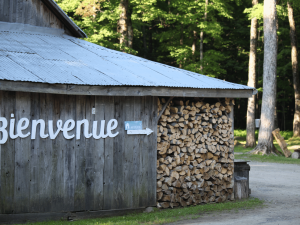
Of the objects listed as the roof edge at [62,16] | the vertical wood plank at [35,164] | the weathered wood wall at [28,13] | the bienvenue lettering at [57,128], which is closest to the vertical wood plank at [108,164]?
the bienvenue lettering at [57,128]

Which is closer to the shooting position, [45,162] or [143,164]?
[45,162]

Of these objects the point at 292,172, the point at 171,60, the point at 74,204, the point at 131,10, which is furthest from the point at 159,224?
the point at 171,60

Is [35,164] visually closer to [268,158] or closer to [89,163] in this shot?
[89,163]

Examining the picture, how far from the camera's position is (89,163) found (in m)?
7.36

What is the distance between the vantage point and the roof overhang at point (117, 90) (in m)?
6.21

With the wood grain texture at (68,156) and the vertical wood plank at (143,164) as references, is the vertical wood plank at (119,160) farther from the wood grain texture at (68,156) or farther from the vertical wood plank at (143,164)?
the wood grain texture at (68,156)

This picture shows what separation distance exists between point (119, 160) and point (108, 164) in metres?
0.26

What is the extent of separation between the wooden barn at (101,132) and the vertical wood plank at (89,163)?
21 mm

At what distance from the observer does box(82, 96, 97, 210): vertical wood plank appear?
733 centimetres

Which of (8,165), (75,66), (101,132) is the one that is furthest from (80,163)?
(75,66)

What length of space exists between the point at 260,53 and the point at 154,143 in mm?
27517

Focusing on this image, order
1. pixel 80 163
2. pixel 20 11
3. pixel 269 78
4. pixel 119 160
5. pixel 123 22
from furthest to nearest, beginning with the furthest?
pixel 123 22 → pixel 269 78 → pixel 20 11 → pixel 119 160 → pixel 80 163

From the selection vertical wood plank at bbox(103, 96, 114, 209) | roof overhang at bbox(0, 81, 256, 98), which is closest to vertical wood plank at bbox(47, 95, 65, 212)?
roof overhang at bbox(0, 81, 256, 98)

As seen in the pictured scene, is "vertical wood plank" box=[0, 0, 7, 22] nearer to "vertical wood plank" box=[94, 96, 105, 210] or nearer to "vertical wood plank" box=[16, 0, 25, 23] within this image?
"vertical wood plank" box=[16, 0, 25, 23]
